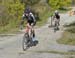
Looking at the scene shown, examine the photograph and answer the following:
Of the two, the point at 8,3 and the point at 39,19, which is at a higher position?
the point at 8,3

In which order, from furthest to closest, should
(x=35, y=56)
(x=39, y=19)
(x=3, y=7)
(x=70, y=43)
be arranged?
Result: (x=39, y=19), (x=3, y=7), (x=70, y=43), (x=35, y=56)

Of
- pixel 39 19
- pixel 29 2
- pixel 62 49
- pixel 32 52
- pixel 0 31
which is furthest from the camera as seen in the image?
pixel 29 2

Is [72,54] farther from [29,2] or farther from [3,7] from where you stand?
[29,2]

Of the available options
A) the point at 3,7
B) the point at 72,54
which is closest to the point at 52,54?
the point at 72,54

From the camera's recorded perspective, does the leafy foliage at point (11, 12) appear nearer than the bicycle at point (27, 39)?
No

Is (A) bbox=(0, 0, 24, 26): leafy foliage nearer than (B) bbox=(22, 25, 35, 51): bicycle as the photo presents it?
No

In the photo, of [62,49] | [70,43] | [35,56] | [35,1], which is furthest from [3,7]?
[35,56]

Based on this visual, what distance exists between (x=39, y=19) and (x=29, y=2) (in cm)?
388

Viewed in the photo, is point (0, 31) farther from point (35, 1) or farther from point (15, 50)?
point (35, 1)

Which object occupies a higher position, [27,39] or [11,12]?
[27,39]

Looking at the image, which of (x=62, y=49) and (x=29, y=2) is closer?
(x=62, y=49)

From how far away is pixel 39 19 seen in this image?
38688mm

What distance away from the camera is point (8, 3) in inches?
1310

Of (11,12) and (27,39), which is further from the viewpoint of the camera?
(11,12)
